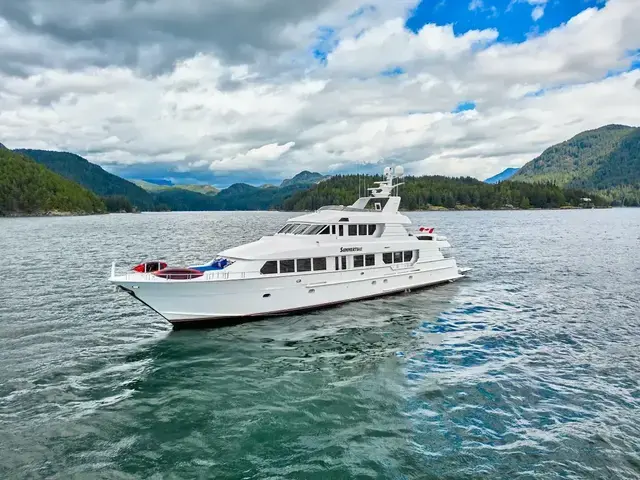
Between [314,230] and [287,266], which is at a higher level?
[314,230]

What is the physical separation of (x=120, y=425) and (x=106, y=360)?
6393 mm

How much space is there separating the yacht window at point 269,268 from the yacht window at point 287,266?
1.32ft

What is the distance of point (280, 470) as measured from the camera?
10148 millimetres

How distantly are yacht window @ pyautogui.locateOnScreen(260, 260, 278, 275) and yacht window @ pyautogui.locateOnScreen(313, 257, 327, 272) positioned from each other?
9.00ft

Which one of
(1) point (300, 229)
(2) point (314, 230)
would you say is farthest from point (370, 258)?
(1) point (300, 229)

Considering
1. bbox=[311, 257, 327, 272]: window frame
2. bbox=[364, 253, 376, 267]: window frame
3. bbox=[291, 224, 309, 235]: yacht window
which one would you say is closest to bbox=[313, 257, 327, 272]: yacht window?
bbox=[311, 257, 327, 272]: window frame

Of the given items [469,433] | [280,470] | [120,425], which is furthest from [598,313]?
[120,425]

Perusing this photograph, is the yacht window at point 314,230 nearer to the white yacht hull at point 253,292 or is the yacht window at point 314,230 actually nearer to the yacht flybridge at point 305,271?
the yacht flybridge at point 305,271

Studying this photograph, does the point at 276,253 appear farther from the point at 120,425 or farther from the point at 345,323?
the point at 120,425

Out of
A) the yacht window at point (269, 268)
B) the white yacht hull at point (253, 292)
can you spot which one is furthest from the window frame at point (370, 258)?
the yacht window at point (269, 268)

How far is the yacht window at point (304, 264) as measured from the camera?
968 inches

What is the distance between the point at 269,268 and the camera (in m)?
23.5

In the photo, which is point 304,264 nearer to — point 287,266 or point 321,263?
point 287,266

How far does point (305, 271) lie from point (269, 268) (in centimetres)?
242
